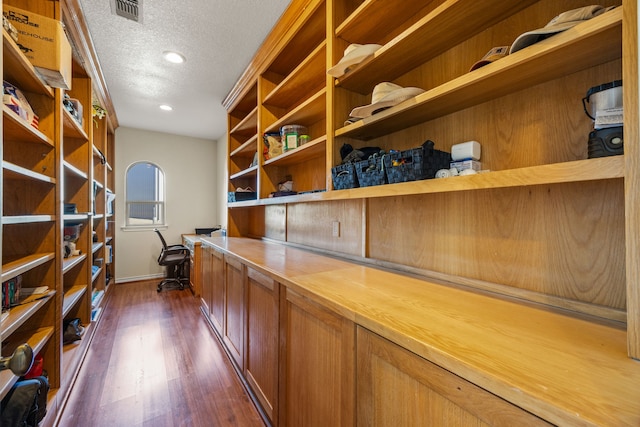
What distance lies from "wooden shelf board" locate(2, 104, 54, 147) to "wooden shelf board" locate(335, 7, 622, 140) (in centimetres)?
153

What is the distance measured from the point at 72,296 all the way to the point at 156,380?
3.06 ft

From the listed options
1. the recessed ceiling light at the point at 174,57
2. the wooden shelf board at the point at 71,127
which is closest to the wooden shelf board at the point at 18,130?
the wooden shelf board at the point at 71,127

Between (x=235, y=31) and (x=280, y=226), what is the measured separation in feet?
5.32

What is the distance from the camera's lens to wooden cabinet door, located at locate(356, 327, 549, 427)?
1.67ft

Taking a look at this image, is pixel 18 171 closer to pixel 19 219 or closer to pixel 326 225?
pixel 19 219

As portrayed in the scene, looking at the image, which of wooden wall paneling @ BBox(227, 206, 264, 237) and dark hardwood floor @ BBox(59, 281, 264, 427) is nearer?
dark hardwood floor @ BBox(59, 281, 264, 427)

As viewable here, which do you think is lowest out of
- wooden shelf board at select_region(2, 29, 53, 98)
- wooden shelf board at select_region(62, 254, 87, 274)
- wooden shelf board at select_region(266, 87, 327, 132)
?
wooden shelf board at select_region(62, 254, 87, 274)

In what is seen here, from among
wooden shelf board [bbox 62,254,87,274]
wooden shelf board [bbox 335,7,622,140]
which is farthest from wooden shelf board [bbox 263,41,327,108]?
wooden shelf board [bbox 62,254,87,274]

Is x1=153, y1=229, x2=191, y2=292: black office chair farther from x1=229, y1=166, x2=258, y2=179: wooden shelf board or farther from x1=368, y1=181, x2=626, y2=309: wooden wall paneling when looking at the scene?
x1=368, y1=181, x2=626, y2=309: wooden wall paneling

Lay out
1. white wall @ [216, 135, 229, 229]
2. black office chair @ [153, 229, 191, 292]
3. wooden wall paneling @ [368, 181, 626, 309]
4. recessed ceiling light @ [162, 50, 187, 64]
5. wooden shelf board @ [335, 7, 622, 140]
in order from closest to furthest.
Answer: wooden shelf board @ [335, 7, 622, 140] → wooden wall paneling @ [368, 181, 626, 309] → recessed ceiling light @ [162, 50, 187, 64] → black office chair @ [153, 229, 191, 292] → white wall @ [216, 135, 229, 229]

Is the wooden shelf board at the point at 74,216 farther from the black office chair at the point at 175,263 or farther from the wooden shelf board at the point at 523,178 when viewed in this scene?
the wooden shelf board at the point at 523,178

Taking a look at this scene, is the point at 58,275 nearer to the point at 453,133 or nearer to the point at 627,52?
the point at 453,133

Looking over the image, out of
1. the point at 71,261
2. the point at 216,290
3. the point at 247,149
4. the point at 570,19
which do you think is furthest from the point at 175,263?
the point at 570,19

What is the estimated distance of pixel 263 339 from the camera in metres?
1.47
